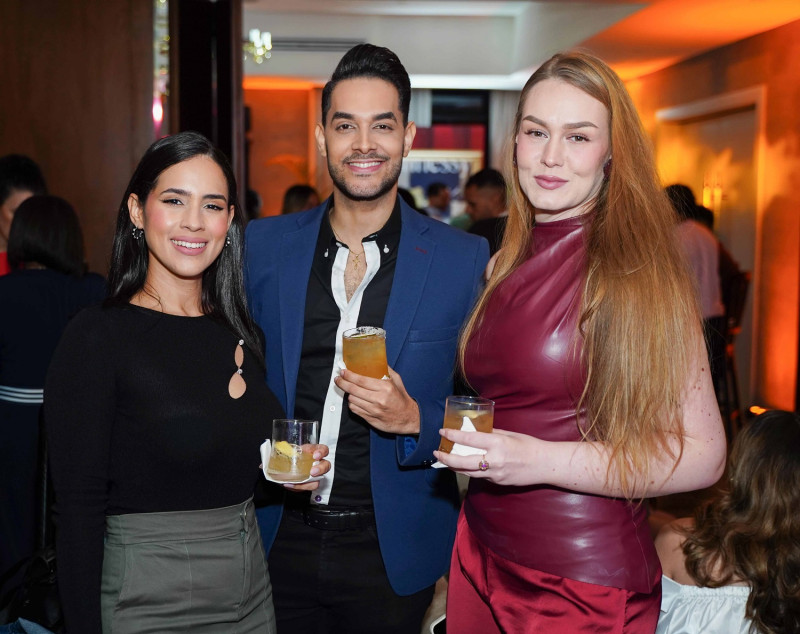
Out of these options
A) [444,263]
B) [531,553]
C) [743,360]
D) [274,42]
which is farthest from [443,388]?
[274,42]

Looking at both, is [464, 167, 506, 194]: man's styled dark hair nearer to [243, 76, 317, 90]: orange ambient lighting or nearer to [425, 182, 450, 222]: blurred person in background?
[425, 182, 450, 222]: blurred person in background

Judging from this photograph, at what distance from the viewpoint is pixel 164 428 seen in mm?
1737

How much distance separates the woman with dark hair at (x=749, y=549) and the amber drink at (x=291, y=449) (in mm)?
1193

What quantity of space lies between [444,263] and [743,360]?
6.25 metres

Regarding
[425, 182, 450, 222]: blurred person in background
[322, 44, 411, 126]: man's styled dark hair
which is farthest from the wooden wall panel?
[425, 182, 450, 222]: blurred person in background

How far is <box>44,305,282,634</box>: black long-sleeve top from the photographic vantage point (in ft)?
5.40

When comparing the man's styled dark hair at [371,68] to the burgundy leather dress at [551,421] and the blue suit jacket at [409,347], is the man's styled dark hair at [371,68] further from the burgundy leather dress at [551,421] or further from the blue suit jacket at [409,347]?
the burgundy leather dress at [551,421]

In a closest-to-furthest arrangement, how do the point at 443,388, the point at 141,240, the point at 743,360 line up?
the point at 141,240 < the point at 443,388 < the point at 743,360

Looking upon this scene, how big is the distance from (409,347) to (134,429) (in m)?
0.73

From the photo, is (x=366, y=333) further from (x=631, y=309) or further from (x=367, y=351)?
(x=631, y=309)

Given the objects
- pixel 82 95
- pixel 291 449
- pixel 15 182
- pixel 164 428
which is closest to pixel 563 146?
pixel 291 449

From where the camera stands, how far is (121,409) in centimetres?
172

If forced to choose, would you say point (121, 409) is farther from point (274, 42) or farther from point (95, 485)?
point (274, 42)

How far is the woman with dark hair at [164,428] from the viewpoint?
5.41 feet
